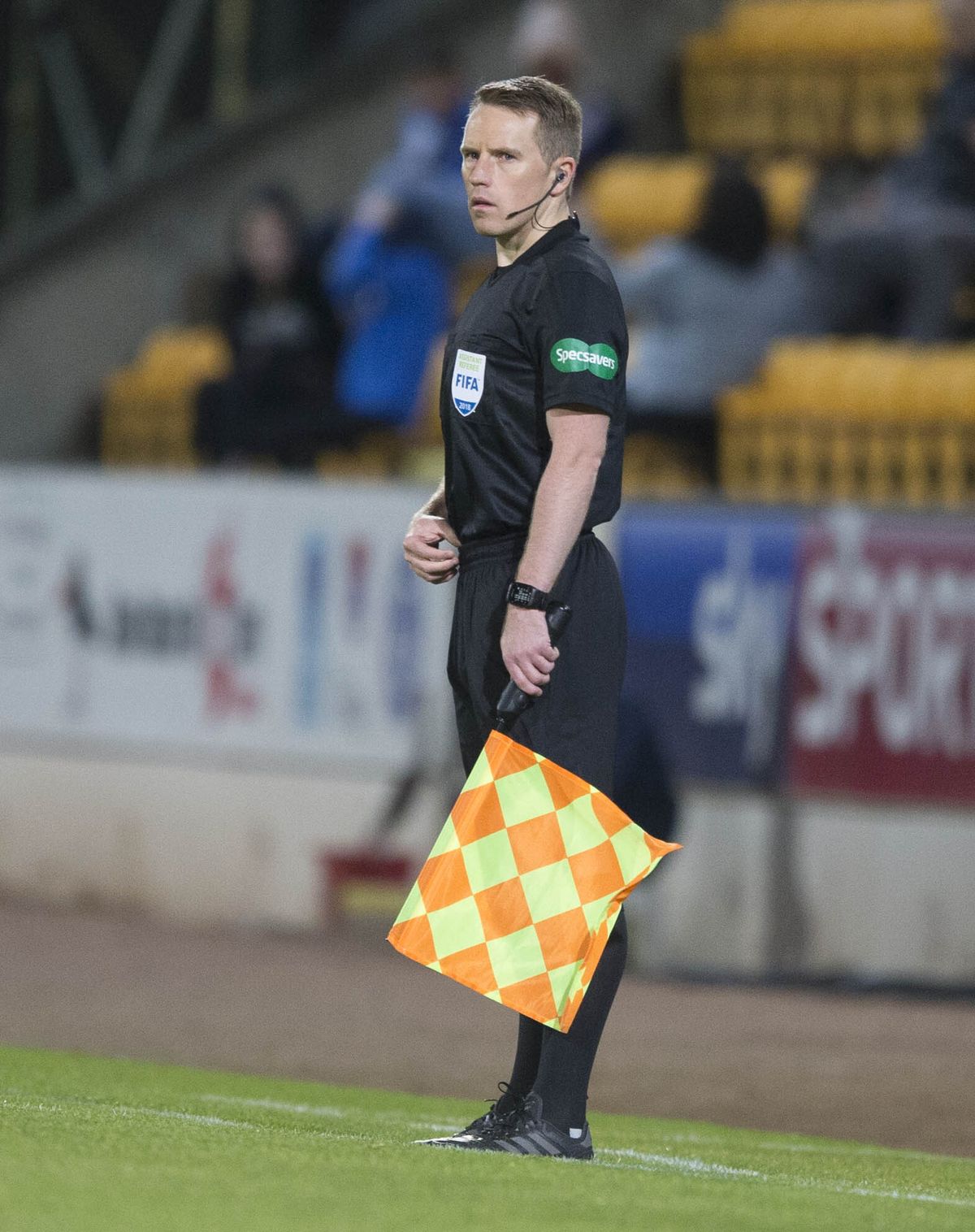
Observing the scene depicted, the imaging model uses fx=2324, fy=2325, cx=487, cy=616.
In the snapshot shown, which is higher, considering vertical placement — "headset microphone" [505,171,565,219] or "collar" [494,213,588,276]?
"headset microphone" [505,171,565,219]

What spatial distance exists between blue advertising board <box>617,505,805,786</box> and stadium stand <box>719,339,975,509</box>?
0.54m

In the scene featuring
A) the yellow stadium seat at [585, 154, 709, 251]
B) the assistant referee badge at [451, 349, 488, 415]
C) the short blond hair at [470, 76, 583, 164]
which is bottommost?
the assistant referee badge at [451, 349, 488, 415]

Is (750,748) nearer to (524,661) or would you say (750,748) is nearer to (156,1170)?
(524,661)

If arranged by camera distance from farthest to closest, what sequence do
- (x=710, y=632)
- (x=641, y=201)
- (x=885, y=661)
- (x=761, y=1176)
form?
(x=641, y=201)
(x=710, y=632)
(x=885, y=661)
(x=761, y=1176)

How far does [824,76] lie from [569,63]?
1922mm

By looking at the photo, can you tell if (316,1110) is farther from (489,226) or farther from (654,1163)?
(489,226)

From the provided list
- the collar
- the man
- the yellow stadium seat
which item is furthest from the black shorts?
the yellow stadium seat

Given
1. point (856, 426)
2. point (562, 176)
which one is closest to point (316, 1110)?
point (562, 176)

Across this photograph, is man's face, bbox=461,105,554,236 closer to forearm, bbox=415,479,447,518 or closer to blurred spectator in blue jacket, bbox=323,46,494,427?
forearm, bbox=415,479,447,518

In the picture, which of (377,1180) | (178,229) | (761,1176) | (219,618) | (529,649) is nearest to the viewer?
(377,1180)

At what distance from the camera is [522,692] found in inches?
165

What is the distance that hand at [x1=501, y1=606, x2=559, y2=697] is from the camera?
13.6 ft

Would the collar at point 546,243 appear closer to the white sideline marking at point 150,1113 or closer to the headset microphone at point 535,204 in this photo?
the headset microphone at point 535,204

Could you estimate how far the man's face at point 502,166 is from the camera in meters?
4.24
